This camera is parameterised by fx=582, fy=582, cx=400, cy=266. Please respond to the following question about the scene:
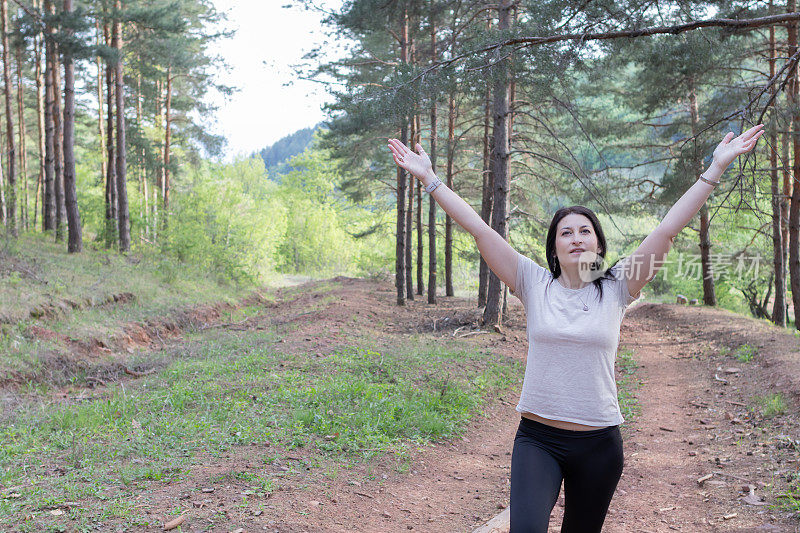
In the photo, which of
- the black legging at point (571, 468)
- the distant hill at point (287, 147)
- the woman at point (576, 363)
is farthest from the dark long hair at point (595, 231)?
the distant hill at point (287, 147)

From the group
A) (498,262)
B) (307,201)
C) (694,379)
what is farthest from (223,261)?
(307,201)

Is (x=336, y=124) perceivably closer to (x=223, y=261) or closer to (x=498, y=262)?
(x=223, y=261)

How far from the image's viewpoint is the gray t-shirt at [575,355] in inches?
105

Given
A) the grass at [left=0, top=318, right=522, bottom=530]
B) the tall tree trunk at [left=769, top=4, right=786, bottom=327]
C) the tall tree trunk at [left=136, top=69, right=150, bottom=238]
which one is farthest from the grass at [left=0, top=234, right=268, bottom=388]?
the tall tree trunk at [left=769, top=4, right=786, bottom=327]

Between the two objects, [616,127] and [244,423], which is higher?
[616,127]

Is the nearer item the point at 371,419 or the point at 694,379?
the point at 371,419

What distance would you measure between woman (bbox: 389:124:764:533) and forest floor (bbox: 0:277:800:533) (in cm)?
216

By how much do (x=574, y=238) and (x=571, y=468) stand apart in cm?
108

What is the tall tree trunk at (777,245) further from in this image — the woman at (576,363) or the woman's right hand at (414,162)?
the woman's right hand at (414,162)

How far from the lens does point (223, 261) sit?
77.3ft

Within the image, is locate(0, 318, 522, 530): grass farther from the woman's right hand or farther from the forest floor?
the woman's right hand

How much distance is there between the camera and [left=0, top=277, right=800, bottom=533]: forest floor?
432 cm

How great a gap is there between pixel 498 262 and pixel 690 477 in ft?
14.1

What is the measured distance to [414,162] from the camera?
3174 mm
